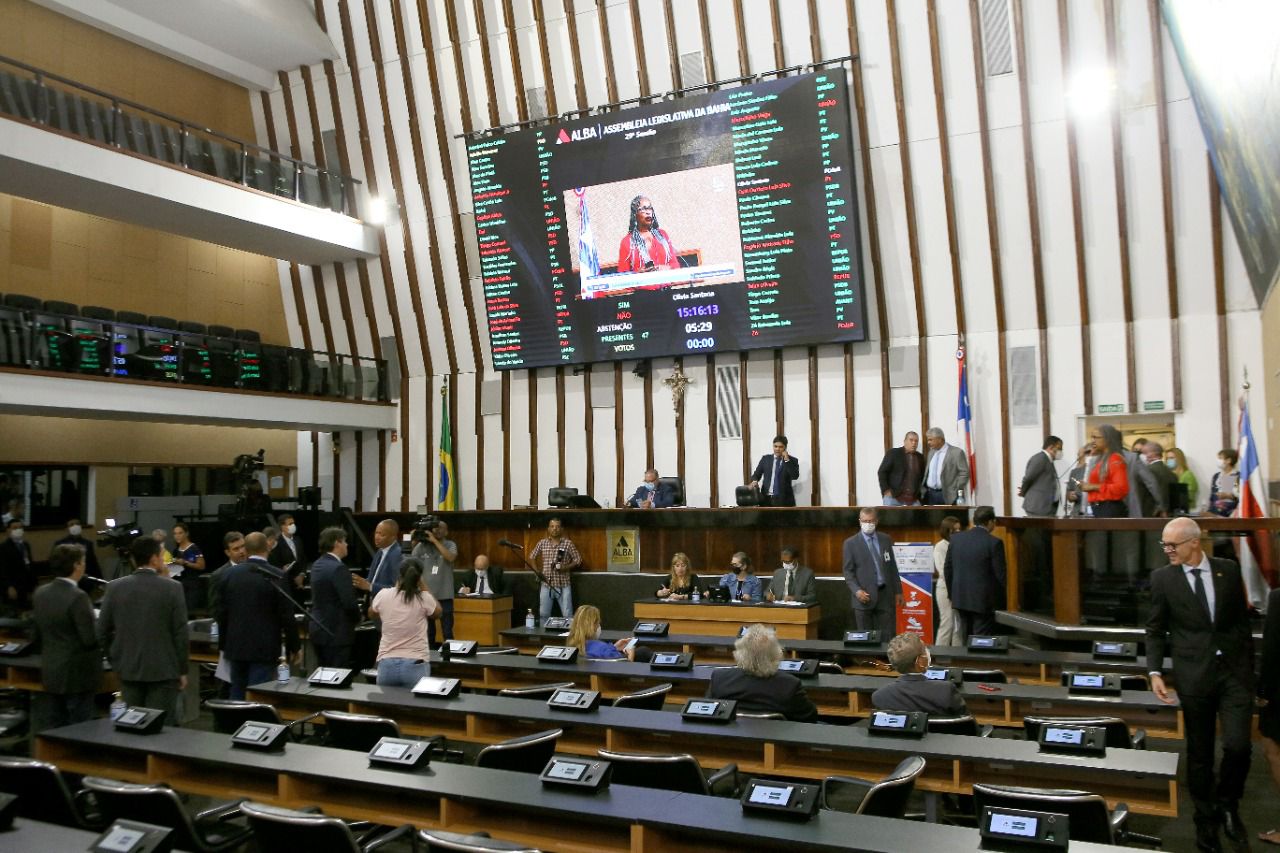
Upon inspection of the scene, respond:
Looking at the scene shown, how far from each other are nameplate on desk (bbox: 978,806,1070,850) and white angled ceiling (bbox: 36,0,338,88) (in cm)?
1342

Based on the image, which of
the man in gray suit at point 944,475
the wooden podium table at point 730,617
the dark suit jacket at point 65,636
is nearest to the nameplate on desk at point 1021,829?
the dark suit jacket at point 65,636

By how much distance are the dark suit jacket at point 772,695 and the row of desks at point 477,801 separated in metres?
1.36

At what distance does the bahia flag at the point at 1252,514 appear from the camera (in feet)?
23.5

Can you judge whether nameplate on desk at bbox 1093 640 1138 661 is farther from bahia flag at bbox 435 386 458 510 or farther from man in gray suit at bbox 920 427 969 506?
bahia flag at bbox 435 386 458 510

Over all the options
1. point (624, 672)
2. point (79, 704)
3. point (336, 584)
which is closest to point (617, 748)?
point (624, 672)

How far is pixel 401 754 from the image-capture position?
3.80 meters

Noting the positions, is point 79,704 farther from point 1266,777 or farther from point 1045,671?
point 1266,777

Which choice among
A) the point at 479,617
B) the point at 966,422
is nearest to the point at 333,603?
the point at 479,617

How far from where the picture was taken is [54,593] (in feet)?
19.0

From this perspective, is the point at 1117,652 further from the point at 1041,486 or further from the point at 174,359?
the point at 174,359

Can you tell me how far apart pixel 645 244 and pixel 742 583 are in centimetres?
441

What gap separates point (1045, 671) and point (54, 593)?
5.66 m

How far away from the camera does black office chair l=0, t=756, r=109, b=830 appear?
12.1 ft

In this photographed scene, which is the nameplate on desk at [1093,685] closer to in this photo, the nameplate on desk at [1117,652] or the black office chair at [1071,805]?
the nameplate on desk at [1117,652]
